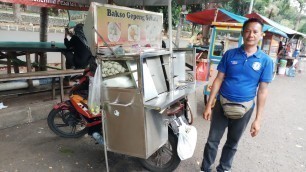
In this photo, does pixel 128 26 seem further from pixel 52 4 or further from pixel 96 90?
pixel 52 4

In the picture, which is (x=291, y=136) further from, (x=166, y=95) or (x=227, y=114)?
(x=166, y=95)

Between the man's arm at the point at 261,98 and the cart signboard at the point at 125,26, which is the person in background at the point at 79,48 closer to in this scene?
the cart signboard at the point at 125,26

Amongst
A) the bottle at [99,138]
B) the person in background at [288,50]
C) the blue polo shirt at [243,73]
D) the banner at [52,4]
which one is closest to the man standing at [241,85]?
the blue polo shirt at [243,73]

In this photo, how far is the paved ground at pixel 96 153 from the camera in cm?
314

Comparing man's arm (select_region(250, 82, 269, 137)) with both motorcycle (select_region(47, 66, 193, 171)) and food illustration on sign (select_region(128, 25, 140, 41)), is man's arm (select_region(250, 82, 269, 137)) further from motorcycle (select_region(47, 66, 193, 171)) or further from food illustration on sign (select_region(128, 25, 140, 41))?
food illustration on sign (select_region(128, 25, 140, 41))

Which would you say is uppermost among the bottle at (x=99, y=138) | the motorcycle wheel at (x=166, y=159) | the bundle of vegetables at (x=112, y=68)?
the bundle of vegetables at (x=112, y=68)

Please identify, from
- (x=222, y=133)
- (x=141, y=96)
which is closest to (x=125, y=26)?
(x=141, y=96)

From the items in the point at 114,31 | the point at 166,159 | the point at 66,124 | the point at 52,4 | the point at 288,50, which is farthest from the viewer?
the point at 288,50

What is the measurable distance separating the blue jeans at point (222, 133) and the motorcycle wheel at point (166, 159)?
0.37 m

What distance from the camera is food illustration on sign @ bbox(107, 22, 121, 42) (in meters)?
3.57

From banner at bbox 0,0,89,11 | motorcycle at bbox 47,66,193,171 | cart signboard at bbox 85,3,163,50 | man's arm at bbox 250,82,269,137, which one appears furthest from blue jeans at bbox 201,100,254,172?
banner at bbox 0,0,89,11

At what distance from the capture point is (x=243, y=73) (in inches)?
98.6

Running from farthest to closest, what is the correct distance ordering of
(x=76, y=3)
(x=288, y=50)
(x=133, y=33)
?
(x=288, y=50) → (x=76, y=3) → (x=133, y=33)

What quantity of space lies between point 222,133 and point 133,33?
225 cm
